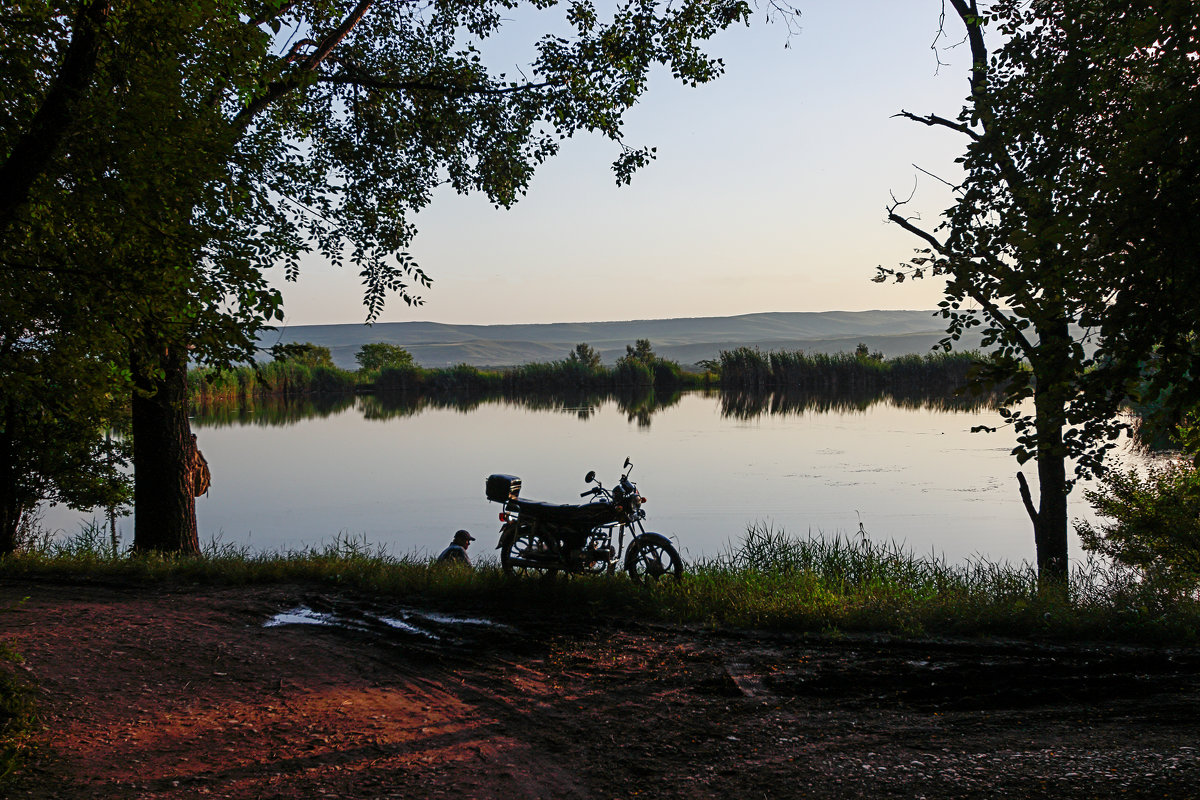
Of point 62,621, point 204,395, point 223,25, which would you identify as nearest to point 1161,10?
point 223,25

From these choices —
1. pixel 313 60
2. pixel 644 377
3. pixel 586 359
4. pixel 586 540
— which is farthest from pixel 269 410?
pixel 586 540

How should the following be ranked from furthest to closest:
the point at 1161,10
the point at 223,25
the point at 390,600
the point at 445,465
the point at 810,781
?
the point at 445,465 → the point at 390,600 → the point at 223,25 → the point at 810,781 → the point at 1161,10

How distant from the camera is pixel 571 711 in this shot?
4.86m

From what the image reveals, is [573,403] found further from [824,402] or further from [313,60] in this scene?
[313,60]

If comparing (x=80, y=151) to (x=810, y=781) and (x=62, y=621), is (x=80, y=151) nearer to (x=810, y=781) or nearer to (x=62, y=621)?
(x=62, y=621)

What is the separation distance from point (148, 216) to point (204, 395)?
3579 centimetres

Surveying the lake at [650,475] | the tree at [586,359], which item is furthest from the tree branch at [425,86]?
the tree at [586,359]

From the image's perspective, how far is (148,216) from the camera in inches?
172

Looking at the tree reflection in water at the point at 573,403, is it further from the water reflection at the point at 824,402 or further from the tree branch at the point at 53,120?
the tree branch at the point at 53,120

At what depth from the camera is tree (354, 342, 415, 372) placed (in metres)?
53.9

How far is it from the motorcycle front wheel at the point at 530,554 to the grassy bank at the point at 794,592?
0.17 meters

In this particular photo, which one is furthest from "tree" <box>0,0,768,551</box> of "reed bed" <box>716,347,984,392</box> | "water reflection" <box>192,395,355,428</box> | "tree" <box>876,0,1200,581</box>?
"reed bed" <box>716,347,984,392</box>

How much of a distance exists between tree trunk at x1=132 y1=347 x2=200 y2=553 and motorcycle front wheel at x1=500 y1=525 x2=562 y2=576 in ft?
12.4

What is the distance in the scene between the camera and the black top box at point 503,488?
834cm
